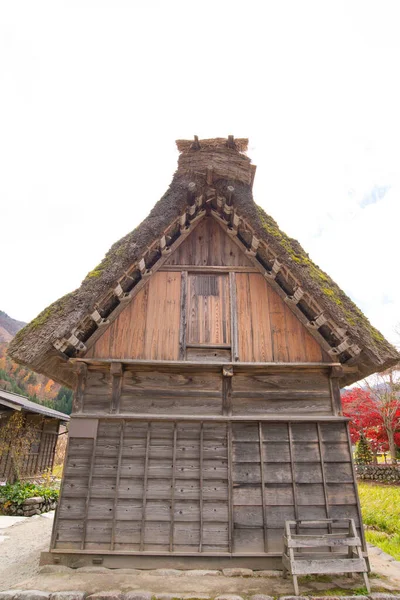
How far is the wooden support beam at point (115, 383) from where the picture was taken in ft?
19.8

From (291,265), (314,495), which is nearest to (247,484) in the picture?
(314,495)

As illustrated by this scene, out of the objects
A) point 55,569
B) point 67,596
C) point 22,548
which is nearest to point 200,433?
point 67,596

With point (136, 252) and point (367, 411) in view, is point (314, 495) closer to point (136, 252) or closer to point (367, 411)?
point (136, 252)

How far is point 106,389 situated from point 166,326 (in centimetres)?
154

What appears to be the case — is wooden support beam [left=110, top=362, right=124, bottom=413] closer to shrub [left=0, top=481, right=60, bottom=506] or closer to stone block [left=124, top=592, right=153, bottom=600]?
stone block [left=124, top=592, right=153, bottom=600]

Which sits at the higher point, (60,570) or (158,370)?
(158,370)

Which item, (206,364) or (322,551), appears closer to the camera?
(322,551)

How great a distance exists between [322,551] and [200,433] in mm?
2517

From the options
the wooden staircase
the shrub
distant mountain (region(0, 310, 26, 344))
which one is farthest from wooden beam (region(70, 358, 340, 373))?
distant mountain (region(0, 310, 26, 344))

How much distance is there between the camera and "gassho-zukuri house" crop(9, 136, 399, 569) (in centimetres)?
546

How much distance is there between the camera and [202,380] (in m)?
6.29

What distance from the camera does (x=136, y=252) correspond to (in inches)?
258

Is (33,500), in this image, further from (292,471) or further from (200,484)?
(292,471)

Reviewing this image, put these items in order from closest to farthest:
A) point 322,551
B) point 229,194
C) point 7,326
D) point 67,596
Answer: point 67,596, point 322,551, point 229,194, point 7,326
